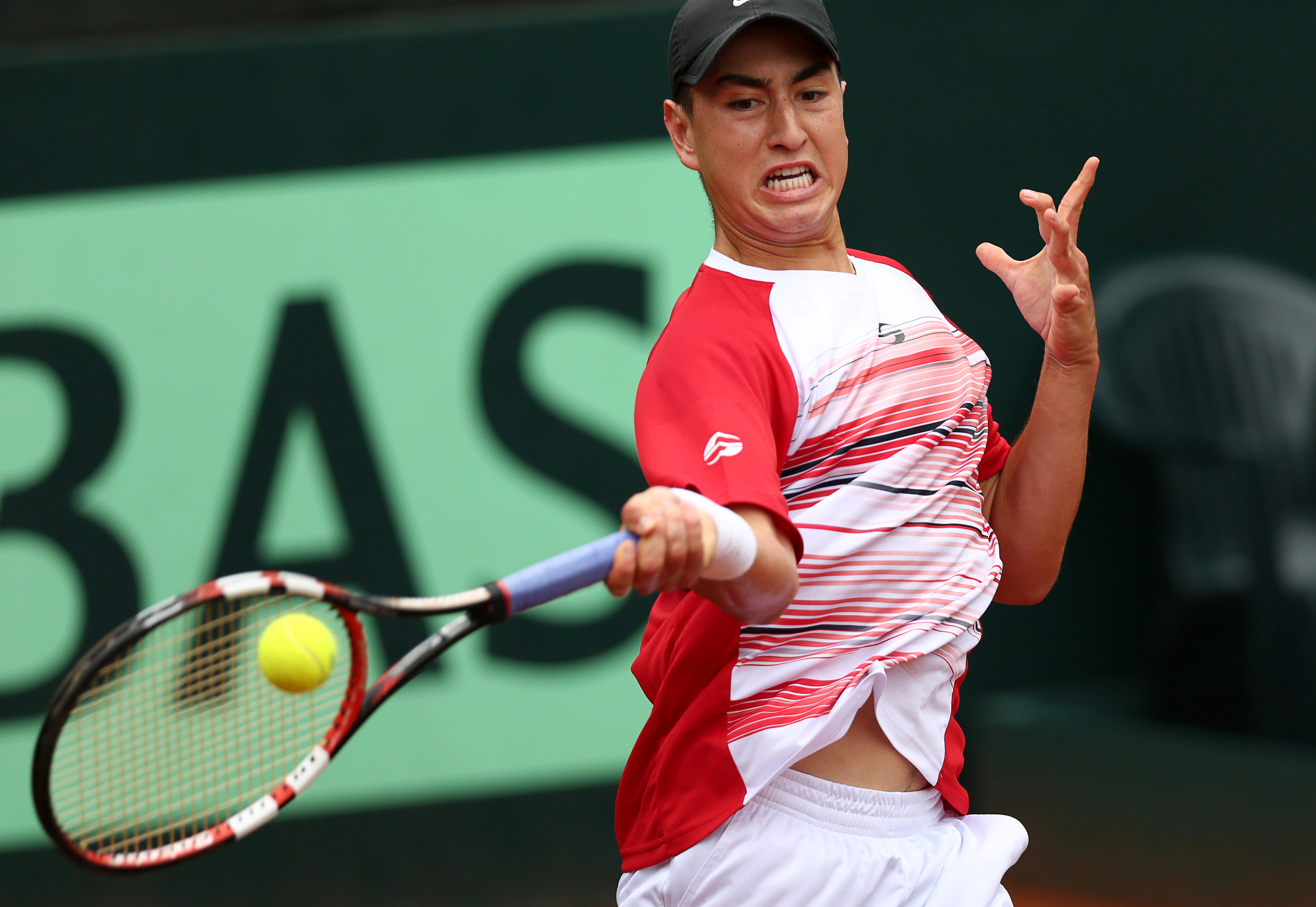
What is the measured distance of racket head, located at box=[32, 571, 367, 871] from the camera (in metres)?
1.65

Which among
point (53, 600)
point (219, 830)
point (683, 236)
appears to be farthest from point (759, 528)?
point (53, 600)

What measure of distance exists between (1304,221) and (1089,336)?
3367 mm

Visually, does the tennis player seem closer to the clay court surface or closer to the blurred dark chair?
the clay court surface

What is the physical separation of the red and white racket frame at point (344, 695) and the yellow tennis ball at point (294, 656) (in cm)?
5

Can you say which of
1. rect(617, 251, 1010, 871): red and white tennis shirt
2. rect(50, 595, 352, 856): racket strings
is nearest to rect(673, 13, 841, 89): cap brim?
rect(617, 251, 1010, 871): red and white tennis shirt

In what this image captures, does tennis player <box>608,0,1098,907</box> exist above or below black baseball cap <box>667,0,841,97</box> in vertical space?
below

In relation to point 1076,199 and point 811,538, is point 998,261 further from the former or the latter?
point 811,538

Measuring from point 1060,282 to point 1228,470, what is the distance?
2725 mm

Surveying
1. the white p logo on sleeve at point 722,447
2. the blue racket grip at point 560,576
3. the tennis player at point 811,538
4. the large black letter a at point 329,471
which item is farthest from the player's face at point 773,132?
the large black letter a at point 329,471

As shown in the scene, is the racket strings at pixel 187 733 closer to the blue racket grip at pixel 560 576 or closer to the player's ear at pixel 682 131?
the blue racket grip at pixel 560 576

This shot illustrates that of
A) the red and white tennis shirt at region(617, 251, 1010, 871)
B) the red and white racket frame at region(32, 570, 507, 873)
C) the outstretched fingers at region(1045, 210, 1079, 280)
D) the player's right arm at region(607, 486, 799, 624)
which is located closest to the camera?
the player's right arm at region(607, 486, 799, 624)

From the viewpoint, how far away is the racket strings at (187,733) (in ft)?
8.65

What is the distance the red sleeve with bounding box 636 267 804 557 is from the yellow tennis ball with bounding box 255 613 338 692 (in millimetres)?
461

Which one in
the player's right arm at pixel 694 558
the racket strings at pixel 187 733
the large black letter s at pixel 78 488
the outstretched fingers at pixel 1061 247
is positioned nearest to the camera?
the player's right arm at pixel 694 558
